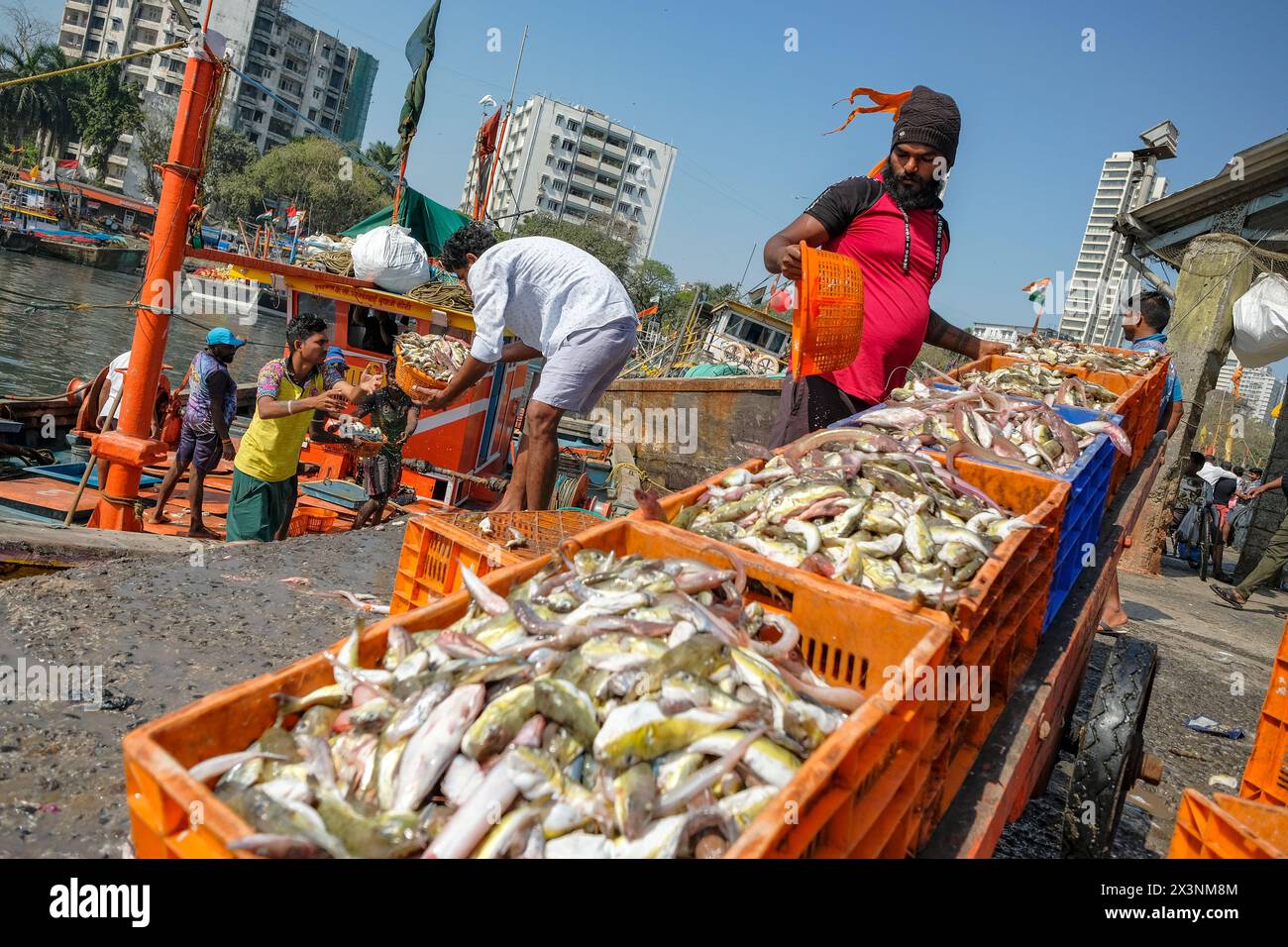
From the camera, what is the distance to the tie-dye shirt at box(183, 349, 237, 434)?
283 inches

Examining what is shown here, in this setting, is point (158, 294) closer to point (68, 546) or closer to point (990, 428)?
point (68, 546)

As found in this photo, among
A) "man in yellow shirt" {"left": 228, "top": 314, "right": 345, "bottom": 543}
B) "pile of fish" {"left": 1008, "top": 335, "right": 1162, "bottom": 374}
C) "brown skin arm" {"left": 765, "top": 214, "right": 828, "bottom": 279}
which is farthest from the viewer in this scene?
"pile of fish" {"left": 1008, "top": 335, "right": 1162, "bottom": 374}

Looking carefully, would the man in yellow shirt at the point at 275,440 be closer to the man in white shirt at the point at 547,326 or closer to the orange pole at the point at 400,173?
the man in white shirt at the point at 547,326

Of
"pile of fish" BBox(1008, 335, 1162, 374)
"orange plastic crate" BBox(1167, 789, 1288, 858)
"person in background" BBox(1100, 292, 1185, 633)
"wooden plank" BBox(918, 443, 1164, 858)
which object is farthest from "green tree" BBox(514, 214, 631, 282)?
"orange plastic crate" BBox(1167, 789, 1288, 858)

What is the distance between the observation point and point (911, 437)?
4102mm

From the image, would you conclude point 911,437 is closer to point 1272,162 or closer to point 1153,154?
point 1272,162

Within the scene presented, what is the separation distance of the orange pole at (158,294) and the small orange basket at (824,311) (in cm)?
A: 597

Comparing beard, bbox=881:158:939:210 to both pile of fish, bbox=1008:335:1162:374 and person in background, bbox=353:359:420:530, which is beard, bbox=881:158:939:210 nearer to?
pile of fish, bbox=1008:335:1162:374

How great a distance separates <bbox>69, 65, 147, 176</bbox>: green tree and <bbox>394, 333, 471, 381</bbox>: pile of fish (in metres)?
88.3

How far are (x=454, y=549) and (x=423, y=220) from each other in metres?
11.2

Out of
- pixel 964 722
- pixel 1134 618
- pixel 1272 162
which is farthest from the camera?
pixel 1272 162

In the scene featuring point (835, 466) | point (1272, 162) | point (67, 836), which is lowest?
point (67, 836)
